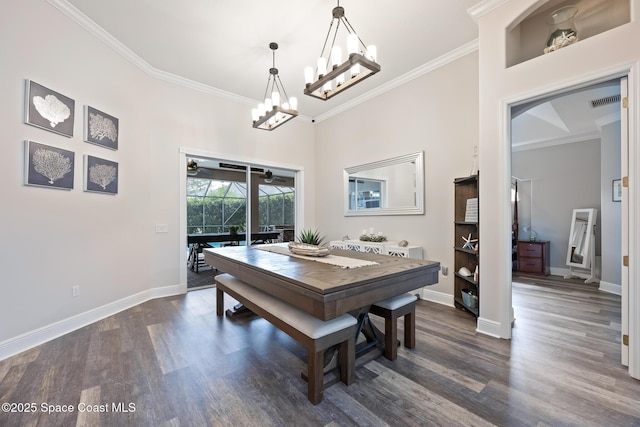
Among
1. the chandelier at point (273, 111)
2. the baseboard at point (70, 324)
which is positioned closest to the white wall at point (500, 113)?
the chandelier at point (273, 111)

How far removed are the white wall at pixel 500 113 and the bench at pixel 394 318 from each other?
86 cm

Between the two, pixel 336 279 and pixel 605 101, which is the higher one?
pixel 605 101

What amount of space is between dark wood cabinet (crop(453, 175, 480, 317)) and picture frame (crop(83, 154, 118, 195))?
411 cm

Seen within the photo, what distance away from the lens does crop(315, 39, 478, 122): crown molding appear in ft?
10.5

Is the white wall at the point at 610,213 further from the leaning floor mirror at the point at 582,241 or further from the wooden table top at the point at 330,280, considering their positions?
the wooden table top at the point at 330,280

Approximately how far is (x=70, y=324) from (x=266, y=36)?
12.1 ft

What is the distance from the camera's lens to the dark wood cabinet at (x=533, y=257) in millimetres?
5262

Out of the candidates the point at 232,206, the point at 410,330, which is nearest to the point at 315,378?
the point at 410,330

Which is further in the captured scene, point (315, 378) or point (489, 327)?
point (489, 327)

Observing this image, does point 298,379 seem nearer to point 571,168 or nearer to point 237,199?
point 237,199

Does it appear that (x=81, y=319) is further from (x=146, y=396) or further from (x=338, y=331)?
(x=338, y=331)

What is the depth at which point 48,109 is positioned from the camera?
2469mm

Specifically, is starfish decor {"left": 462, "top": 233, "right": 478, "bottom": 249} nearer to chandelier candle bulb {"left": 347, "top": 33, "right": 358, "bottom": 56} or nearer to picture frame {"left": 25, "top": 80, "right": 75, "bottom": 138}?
chandelier candle bulb {"left": 347, "top": 33, "right": 358, "bottom": 56}

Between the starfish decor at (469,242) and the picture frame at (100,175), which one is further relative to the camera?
the starfish decor at (469,242)
